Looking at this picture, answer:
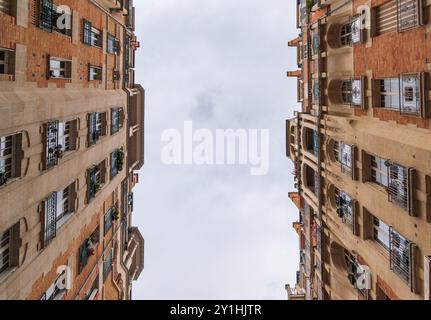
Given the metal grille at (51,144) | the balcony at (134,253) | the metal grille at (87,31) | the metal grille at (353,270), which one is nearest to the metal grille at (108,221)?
the balcony at (134,253)

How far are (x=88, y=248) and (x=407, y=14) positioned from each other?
72.1ft

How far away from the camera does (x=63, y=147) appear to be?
1878 cm

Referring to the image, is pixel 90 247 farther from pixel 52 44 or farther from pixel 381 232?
pixel 381 232

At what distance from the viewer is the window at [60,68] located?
1696 cm

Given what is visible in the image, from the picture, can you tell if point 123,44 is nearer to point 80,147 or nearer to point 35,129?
point 80,147

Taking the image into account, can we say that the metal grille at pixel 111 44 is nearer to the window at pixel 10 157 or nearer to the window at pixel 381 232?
the window at pixel 10 157

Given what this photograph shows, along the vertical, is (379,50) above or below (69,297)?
above

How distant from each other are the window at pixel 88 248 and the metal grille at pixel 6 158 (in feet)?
28.5

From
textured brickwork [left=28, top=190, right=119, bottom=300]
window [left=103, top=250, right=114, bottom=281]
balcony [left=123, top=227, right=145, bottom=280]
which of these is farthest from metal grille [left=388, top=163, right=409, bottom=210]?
balcony [left=123, top=227, right=145, bottom=280]

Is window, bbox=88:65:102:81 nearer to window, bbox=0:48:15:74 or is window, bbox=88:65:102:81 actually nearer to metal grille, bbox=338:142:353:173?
window, bbox=0:48:15:74

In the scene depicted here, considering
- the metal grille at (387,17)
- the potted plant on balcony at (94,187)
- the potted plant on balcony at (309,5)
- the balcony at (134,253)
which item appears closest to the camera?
the metal grille at (387,17)

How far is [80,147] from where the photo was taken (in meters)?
20.4

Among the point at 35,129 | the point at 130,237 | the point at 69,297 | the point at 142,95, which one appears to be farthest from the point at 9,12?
the point at 130,237

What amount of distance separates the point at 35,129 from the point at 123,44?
17.7 meters
